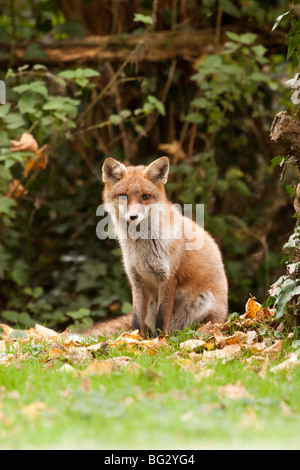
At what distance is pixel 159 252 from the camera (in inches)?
234

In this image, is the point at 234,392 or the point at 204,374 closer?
the point at 234,392

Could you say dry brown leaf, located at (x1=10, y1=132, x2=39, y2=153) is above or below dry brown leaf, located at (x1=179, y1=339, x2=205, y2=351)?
above

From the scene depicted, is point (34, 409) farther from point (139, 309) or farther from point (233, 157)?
point (233, 157)

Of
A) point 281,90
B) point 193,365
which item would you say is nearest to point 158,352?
point 193,365

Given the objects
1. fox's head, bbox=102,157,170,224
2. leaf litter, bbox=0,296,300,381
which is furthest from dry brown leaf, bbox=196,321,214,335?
fox's head, bbox=102,157,170,224

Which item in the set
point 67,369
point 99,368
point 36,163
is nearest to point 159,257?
point 67,369

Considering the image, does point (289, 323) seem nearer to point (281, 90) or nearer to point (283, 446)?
point (283, 446)

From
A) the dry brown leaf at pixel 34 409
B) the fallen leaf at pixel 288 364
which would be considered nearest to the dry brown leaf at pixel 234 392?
the fallen leaf at pixel 288 364

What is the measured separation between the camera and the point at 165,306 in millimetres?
5898

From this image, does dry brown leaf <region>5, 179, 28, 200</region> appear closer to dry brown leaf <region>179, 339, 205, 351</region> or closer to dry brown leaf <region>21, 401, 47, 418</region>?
dry brown leaf <region>179, 339, 205, 351</region>

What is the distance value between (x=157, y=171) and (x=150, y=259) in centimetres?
87

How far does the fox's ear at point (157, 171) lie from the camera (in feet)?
19.9

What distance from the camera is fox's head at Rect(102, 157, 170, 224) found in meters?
5.86

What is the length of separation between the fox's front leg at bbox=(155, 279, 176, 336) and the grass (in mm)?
1418
